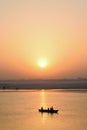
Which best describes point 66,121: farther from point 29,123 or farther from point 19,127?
point 19,127

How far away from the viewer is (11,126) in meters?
56.8

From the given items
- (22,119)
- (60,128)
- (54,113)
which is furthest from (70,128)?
(54,113)

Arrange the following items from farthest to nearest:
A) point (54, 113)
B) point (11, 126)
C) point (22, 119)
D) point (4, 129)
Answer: point (54, 113) < point (22, 119) < point (11, 126) < point (4, 129)

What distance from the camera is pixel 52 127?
55.3 metres

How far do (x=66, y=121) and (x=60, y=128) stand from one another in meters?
9.09

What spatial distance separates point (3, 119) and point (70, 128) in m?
15.8

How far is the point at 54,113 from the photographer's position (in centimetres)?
7938

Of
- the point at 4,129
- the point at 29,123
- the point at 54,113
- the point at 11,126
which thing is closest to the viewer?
the point at 4,129

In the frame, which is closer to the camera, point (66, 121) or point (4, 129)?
point (4, 129)

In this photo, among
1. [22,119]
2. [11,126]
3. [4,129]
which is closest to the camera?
[4,129]

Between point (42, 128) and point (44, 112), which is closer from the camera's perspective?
point (42, 128)

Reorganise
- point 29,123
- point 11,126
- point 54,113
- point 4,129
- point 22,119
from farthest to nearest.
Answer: point 54,113 → point 22,119 → point 29,123 → point 11,126 → point 4,129

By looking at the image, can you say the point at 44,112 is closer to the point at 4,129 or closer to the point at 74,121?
the point at 74,121

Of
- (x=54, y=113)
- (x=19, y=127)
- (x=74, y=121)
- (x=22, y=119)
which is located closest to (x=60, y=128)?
(x=19, y=127)
